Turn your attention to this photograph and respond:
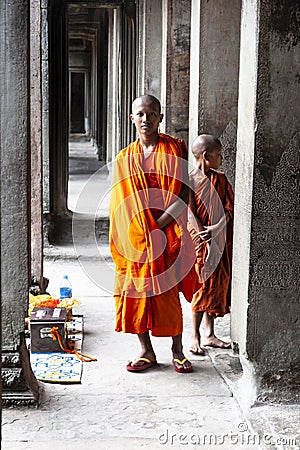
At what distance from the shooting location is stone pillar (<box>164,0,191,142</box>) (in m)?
8.24

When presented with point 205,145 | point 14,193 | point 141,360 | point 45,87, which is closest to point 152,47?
point 45,87

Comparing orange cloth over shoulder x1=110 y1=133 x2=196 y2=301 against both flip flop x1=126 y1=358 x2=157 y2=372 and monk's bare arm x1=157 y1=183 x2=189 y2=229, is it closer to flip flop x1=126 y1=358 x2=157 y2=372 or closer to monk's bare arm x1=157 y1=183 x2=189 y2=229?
monk's bare arm x1=157 y1=183 x2=189 y2=229

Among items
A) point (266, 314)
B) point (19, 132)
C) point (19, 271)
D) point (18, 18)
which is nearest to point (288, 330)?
point (266, 314)

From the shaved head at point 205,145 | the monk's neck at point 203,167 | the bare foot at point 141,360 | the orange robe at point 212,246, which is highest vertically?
the shaved head at point 205,145

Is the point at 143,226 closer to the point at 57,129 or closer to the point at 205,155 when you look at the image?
the point at 205,155

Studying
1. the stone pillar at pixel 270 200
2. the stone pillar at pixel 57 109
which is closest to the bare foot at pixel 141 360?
the stone pillar at pixel 270 200

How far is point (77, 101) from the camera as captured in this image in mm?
32062

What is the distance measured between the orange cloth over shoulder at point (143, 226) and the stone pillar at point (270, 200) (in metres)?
0.63

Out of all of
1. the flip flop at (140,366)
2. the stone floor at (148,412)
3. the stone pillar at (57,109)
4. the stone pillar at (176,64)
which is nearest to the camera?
the stone floor at (148,412)

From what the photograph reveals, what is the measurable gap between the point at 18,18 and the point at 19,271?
150 centimetres

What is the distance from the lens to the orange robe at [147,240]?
5.13 m

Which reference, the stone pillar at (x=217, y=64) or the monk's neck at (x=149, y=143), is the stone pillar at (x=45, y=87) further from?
the monk's neck at (x=149, y=143)

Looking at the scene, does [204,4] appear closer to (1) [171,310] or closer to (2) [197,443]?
(1) [171,310]

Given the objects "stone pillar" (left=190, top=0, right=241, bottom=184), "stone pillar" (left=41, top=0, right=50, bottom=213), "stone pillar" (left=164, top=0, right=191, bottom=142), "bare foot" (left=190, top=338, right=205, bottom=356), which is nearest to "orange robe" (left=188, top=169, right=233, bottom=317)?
"bare foot" (left=190, top=338, right=205, bottom=356)
